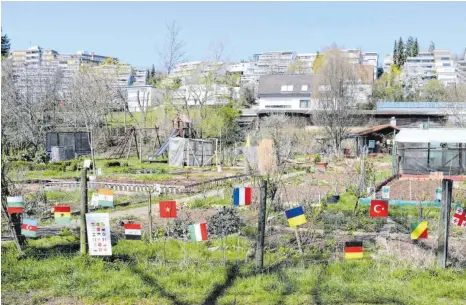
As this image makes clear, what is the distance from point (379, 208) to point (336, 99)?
95.6 feet

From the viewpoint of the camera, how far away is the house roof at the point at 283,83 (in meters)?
57.2

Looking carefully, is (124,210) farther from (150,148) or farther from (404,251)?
(150,148)

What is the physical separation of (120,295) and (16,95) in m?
32.6

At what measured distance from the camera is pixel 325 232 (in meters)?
9.70

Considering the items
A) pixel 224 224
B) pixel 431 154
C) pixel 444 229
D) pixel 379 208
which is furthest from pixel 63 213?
pixel 431 154

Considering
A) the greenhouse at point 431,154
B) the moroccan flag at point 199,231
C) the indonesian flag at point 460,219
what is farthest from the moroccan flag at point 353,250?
the greenhouse at point 431,154

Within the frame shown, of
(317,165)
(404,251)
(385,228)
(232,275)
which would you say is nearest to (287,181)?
(317,165)

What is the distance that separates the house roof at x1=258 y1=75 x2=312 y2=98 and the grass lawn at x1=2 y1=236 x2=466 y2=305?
5048 centimetres

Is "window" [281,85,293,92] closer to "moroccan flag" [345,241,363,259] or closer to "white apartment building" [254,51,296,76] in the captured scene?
"white apartment building" [254,51,296,76]

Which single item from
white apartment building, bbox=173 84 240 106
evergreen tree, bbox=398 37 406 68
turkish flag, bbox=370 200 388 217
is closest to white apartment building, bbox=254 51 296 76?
evergreen tree, bbox=398 37 406 68

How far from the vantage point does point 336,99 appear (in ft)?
120

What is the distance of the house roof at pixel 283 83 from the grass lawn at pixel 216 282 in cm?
5048

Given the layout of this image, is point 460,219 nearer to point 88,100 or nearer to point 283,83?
point 88,100

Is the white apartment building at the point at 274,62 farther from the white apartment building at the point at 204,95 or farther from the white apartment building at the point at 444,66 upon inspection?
the white apartment building at the point at 204,95
